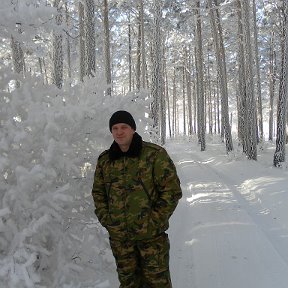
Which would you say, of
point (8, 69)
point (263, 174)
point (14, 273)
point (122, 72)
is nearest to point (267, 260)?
point (14, 273)

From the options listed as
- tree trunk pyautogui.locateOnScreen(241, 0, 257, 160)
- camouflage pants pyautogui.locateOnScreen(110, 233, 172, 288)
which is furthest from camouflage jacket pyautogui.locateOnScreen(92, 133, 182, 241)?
tree trunk pyautogui.locateOnScreen(241, 0, 257, 160)

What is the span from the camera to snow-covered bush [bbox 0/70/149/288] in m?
3.62

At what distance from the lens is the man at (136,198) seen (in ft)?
11.2

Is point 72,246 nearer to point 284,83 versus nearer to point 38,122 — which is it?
point 38,122

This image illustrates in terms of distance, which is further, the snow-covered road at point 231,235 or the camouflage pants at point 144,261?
the snow-covered road at point 231,235

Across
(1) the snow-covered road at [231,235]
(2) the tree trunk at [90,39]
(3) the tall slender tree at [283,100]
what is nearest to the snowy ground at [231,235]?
(1) the snow-covered road at [231,235]

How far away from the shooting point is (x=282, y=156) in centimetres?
1428

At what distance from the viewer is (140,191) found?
343 cm

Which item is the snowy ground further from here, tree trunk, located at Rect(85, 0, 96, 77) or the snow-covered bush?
tree trunk, located at Rect(85, 0, 96, 77)

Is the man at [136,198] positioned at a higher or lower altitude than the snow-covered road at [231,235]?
higher

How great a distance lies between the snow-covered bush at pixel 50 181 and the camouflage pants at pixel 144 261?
1.69 feet

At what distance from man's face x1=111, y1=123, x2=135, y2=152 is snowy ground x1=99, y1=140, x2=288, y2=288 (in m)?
2.07

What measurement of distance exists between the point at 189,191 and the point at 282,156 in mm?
5473

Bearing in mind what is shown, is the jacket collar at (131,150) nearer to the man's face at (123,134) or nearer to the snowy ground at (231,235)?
the man's face at (123,134)
